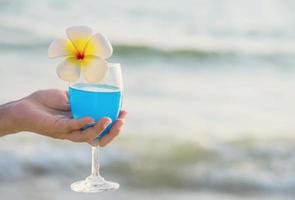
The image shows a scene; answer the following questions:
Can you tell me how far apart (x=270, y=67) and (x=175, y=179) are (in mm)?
3710

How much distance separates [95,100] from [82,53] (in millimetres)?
132

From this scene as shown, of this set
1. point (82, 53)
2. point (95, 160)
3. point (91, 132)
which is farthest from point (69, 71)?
point (95, 160)

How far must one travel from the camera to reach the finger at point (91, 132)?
2.17 meters

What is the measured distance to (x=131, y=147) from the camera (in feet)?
18.4

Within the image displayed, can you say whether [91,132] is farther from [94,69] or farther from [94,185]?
[94,185]

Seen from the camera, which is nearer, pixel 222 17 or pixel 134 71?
pixel 134 71

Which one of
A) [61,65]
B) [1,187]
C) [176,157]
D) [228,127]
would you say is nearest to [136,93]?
[228,127]

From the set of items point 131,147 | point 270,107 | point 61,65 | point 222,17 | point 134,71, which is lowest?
point 61,65

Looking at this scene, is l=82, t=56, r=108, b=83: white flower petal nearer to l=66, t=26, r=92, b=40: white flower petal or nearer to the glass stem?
l=66, t=26, r=92, b=40: white flower petal

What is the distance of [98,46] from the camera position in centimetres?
223

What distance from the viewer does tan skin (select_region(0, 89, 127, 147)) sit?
7.23 feet

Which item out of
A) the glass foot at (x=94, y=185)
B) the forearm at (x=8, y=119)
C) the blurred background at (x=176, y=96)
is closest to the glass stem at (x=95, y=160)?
the glass foot at (x=94, y=185)

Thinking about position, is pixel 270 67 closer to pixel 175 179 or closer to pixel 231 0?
pixel 231 0

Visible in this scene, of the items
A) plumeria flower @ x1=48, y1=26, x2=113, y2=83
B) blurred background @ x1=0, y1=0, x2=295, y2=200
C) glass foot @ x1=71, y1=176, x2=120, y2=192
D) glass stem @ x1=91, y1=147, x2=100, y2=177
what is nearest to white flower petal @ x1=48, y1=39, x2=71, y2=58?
plumeria flower @ x1=48, y1=26, x2=113, y2=83
